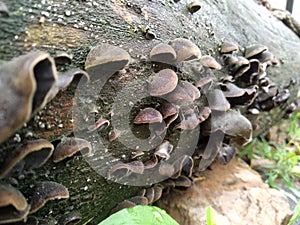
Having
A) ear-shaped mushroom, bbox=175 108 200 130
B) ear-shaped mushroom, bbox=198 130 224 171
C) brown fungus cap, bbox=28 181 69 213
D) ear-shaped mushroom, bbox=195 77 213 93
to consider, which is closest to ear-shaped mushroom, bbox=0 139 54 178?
brown fungus cap, bbox=28 181 69 213

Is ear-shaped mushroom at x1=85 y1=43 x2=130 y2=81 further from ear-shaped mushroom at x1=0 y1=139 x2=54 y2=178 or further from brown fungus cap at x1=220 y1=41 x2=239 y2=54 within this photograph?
brown fungus cap at x1=220 y1=41 x2=239 y2=54

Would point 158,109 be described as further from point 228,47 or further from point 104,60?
point 228,47

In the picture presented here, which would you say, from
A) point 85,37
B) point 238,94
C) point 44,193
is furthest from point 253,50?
point 44,193

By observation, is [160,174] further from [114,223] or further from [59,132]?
[59,132]

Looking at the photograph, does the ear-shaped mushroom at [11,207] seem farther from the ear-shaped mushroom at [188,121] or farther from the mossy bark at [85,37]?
the ear-shaped mushroom at [188,121]

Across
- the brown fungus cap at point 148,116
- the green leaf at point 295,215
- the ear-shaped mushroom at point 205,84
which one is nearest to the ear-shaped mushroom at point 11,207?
the brown fungus cap at point 148,116

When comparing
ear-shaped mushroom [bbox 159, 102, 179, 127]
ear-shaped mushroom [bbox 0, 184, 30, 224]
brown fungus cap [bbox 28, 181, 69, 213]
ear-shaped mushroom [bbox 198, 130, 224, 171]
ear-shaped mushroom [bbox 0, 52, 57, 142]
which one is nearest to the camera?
ear-shaped mushroom [bbox 0, 52, 57, 142]

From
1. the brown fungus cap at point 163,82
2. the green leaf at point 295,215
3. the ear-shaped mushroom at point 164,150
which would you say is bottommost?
the green leaf at point 295,215
